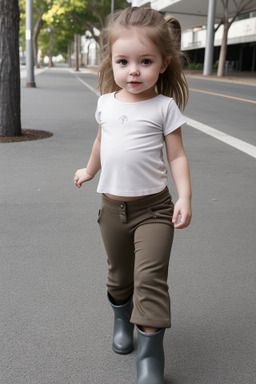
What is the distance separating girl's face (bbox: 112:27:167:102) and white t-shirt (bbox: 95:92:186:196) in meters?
0.09

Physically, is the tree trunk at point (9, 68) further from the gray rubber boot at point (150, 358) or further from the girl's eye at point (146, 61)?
the gray rubber boot at point (150, 358)

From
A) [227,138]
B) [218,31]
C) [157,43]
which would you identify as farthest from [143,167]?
[218,31]

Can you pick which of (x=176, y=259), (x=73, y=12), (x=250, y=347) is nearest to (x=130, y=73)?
(x=250, y=347)

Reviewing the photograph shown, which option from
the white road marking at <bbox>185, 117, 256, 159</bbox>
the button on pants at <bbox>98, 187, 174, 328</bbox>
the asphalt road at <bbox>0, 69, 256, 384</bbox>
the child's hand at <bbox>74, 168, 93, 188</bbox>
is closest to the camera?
the button on pants at <bbox>98, 187, 174, 328</bbox>

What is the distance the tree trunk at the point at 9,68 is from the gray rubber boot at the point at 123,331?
6.67 meters

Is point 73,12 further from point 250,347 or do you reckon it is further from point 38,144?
point 250,347

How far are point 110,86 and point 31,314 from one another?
1.23m

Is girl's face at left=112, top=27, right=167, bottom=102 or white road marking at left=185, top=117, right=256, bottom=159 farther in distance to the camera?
white road marking at left=185, top=117, right=256, bottom=159

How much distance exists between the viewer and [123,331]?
2385 millimetres

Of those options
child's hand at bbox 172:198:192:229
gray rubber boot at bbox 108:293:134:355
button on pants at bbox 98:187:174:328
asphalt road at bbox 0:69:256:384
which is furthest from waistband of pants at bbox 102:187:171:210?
asphalt road at bbox 0:69:256:384

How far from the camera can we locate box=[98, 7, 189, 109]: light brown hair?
2.08 meters

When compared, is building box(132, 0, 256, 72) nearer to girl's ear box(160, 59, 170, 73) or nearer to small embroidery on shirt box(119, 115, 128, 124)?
girl's ear box(160, 59, 170, 73)

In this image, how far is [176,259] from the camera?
3.49 metres

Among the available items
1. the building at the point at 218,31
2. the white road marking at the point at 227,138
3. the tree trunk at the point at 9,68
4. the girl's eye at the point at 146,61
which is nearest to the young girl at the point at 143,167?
the girl's eye at the point at 146,61
